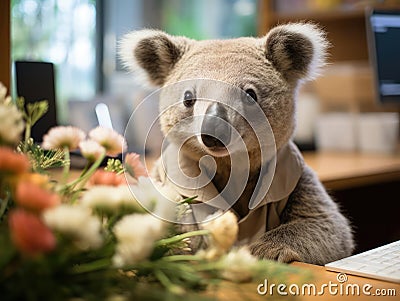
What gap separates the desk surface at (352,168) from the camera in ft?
6.05

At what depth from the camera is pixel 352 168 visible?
2.05m

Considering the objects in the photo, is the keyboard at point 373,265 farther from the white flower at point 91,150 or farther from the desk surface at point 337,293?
the white flower at point 91,150

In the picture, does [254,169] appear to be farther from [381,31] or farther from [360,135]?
[360,135]

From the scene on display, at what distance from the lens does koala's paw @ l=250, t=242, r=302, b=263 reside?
99 centimetres

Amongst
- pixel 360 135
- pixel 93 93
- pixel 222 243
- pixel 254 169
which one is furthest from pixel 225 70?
pixel 93 93

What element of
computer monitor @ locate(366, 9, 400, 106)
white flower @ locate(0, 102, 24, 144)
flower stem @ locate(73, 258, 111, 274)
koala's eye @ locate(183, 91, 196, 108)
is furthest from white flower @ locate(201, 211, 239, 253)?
computer monitor @ locate(366, 9, 400, 106)

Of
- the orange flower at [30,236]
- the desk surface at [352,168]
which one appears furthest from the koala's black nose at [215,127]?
the desk surface at [352,168]

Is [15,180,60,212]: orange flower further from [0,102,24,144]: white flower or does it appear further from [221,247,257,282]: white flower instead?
[221,247,257,282]: white flower

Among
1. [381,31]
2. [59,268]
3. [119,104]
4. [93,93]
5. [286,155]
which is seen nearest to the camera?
[59,268]

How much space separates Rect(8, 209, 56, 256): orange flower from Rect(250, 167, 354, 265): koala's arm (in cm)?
57

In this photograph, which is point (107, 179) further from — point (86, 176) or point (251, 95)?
point (251, 95)

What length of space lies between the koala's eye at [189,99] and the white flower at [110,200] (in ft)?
1.57

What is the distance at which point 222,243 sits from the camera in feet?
2.03

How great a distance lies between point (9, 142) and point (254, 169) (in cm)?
62
